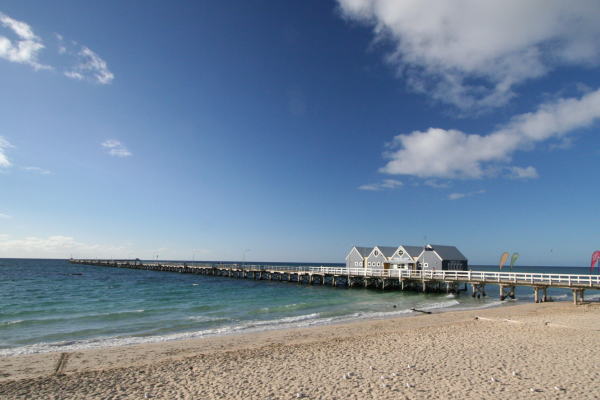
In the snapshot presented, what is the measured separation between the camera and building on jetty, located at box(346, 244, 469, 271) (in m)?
37.4

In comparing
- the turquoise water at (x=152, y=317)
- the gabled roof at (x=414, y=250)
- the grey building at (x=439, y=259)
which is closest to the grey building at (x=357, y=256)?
the gabled roof at (x=414, y=250)

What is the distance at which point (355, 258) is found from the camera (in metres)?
44.8

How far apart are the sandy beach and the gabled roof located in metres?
24.8

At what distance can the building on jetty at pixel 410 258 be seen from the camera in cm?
3744

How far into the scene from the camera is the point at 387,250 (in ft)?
139

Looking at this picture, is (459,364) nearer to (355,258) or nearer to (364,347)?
(364,347)

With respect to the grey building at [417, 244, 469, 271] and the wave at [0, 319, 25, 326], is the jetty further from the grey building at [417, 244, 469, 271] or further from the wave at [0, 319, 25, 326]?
the wave at [0, 319, 25, 326]

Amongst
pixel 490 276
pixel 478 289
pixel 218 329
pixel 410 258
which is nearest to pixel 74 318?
pixel 218 329

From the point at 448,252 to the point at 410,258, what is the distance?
4.13 metres

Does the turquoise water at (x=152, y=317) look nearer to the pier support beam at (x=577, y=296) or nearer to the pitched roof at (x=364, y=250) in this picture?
the pier support beam at (x=577, y=296)

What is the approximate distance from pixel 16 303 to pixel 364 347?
2586 centimetres

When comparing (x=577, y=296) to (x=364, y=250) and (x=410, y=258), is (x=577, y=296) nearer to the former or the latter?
(x=410, y=258)

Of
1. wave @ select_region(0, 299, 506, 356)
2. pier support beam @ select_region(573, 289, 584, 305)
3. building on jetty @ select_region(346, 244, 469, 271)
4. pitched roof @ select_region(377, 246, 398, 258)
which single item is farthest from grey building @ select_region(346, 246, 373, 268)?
pier support beam @ select_region(573, 289, 584, 305)

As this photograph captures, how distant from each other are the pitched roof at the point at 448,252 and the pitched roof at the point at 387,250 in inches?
211
